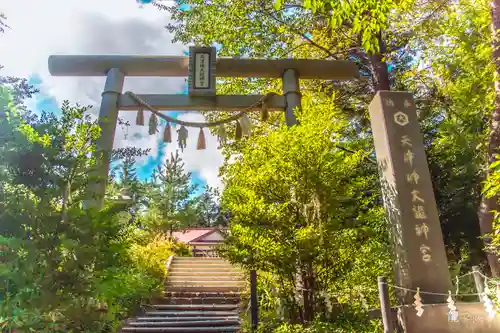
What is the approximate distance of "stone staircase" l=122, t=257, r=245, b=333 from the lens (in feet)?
20.0

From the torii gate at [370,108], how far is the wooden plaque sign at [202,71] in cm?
2

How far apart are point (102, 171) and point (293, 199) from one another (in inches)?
120

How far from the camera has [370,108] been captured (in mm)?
Answer: 5023

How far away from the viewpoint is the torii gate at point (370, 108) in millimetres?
4004

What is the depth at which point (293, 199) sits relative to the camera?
4414mm

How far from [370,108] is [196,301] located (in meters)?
5.67

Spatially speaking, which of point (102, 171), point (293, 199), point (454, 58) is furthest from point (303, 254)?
point (454, 58)

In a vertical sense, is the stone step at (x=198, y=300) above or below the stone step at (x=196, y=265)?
below

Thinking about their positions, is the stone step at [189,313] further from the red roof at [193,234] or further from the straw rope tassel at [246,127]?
the red roof at [193,234]

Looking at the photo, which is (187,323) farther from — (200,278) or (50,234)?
(50,234)

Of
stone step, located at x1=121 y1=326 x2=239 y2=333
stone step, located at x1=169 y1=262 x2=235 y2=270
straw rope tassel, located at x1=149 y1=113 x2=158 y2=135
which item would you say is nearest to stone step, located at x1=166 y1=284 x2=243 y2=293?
stone step, located at x1=169 y1=262 x2=235 y2=270

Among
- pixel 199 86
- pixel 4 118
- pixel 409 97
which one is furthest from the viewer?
pixel 199 86

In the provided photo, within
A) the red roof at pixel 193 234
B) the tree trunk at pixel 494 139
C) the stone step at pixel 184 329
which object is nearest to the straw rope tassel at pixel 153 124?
→ the stone step at pixel 184 329

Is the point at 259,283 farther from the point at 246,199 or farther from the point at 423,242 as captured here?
the point at 423,242
